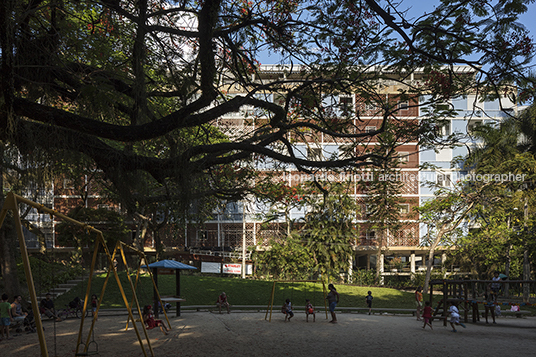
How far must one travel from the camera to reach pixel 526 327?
15.2m

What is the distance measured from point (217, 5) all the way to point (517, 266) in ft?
101

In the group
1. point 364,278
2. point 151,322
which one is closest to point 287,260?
point 364,278

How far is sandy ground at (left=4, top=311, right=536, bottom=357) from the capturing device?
984cm

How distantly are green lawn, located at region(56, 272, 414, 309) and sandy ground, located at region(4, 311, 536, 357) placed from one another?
220 inches

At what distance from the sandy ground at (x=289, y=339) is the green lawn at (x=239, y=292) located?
558 centimetres

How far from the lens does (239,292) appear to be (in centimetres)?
2364

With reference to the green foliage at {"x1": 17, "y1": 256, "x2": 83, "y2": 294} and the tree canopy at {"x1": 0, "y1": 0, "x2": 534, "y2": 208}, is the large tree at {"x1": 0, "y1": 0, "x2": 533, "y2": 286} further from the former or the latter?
the green foliage at {"x1": 17, "y1": 256, "x2": 83, "y2": 294}

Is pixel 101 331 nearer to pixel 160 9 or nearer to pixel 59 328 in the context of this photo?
pixel 59 328

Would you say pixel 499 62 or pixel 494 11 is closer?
pixel 494 11

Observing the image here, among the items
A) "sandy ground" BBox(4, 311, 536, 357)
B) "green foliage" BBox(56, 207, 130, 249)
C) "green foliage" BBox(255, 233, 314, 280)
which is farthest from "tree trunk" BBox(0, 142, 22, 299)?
"green foliage" BBox(255, 233, 314, 280)

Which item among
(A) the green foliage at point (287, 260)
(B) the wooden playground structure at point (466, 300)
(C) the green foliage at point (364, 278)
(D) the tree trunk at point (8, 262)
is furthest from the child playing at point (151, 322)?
(C) the green foliage at point (364, 278)

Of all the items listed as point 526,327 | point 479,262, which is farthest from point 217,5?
point 479,262

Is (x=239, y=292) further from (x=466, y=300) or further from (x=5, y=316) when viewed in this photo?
(x=5, y=316)

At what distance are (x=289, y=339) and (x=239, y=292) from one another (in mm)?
12269
